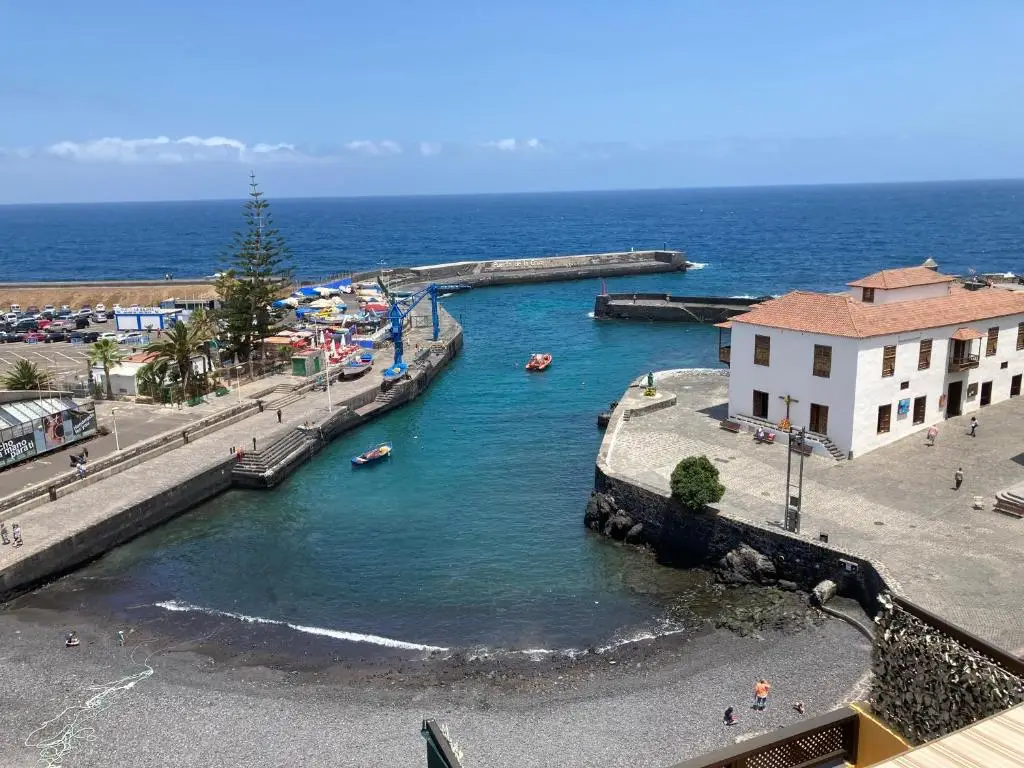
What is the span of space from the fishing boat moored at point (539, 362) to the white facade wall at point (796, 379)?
82.1 ft

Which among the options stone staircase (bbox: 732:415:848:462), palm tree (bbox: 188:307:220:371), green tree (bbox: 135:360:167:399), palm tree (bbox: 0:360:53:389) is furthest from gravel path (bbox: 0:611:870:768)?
palm tree (bbox: 188:307:220:371)

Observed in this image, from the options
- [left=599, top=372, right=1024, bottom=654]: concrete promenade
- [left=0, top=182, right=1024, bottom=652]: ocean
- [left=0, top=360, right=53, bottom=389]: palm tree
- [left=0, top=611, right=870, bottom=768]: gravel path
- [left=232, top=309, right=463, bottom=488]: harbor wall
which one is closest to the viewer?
[left=0, top=611, right=870, bottom=768]: gravel path

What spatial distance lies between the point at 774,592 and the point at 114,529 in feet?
83.0

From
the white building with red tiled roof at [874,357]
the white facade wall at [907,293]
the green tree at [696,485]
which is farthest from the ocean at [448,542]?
the white facade wall at [907,293]

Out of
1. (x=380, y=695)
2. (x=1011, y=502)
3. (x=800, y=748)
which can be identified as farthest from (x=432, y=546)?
(x=800, y=748)

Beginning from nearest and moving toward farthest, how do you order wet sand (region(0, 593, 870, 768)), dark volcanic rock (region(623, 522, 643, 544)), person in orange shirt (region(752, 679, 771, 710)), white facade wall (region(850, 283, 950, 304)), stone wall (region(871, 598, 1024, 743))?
stone wall (region(871, 598, 1024, 743)), wet sand (region(0, 593, 870, 768)), person in orange shirt (region(752, 679, 771, 710)), dark volcanic rock (region(623, 522, 643, 544)), white facade wall (region(850, 283, 950, 304))

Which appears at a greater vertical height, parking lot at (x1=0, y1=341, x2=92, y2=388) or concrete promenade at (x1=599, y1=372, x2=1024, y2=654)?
parking lot at (x1=0, y1=341, x2=92, y2=388)

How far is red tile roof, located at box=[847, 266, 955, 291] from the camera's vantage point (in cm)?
3662

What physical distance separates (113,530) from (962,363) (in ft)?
Result: 120

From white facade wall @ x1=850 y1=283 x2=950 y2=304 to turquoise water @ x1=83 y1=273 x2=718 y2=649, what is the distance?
1510cm

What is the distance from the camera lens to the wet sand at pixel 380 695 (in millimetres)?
20969

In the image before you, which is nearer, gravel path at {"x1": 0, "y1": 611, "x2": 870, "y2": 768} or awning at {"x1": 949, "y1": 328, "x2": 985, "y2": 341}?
gravel path at {"x1": 0, "y1": 611, "x2": 870, "y2": 768}

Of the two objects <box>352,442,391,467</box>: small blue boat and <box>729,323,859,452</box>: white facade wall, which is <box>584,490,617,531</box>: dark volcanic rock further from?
<box>352,442,391,467</box>: small blue boat

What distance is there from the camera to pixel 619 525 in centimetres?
3281
